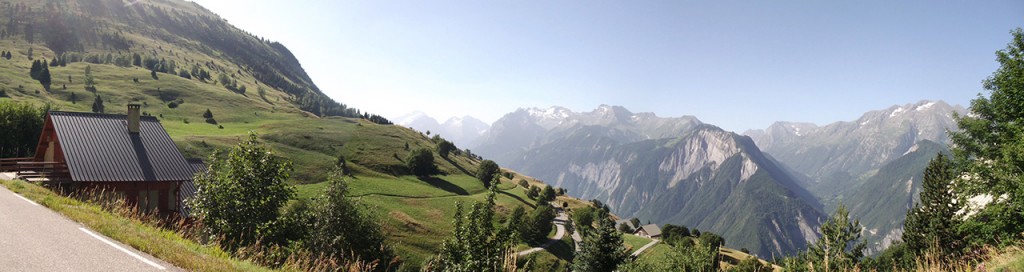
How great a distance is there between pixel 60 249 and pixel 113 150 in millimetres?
29582

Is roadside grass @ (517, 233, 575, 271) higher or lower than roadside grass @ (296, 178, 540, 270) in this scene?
lower

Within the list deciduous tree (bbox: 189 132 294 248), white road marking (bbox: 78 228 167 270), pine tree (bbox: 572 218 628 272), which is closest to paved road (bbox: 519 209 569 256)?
pine tree (bbox: 572 218 628 272)

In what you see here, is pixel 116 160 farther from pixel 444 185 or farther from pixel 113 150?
pixel 444 185

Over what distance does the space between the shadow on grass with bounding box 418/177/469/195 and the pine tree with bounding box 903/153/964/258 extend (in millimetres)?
87927

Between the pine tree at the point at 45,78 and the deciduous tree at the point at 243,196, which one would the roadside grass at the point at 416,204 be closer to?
the deciduous tree at the point at 243,196

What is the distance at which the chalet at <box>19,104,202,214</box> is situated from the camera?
32.1m

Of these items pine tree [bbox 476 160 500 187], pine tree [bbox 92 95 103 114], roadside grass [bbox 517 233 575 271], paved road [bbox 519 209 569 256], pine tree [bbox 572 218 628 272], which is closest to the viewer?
pine tree [bbox 572 218 628 272]

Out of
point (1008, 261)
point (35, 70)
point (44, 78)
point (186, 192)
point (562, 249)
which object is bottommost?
point (562, 249)

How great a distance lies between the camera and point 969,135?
35.6m

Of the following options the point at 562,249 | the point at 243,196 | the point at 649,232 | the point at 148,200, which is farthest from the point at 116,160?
the point at 649,232

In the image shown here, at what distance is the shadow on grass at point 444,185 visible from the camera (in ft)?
385

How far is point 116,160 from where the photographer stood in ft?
113

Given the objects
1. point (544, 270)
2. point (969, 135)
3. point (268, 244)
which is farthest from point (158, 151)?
point (969, 135)

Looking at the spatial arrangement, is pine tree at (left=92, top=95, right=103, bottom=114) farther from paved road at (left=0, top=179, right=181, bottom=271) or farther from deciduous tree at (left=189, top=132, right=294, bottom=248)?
paved road at (left=0, top=179, right=181, bottom=271)
